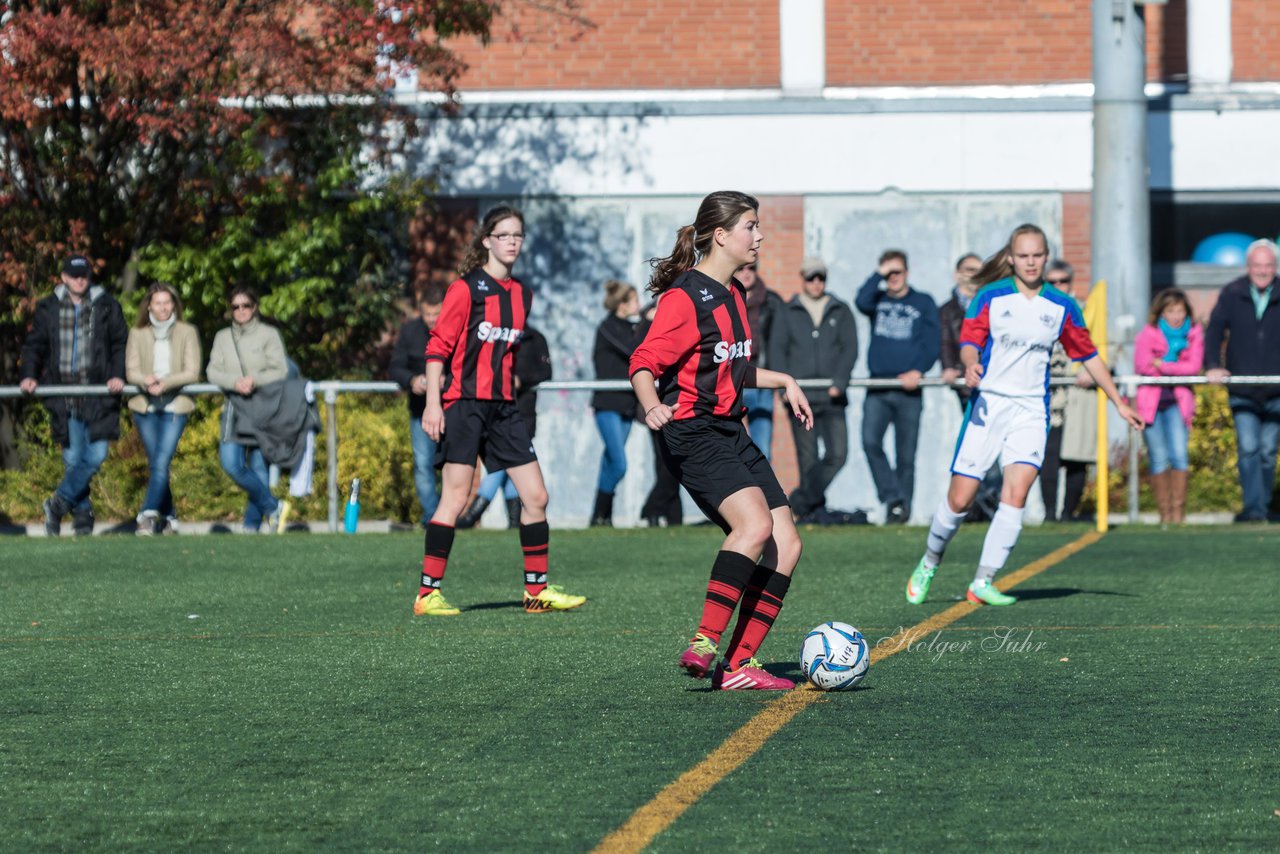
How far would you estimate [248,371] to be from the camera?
16203 mm

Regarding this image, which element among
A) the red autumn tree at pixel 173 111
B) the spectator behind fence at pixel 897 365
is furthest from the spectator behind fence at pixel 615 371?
the red autumn tree at pixel 173 111

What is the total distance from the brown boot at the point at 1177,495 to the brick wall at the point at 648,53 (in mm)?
7102

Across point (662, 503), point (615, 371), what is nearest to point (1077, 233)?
point (662, 503)

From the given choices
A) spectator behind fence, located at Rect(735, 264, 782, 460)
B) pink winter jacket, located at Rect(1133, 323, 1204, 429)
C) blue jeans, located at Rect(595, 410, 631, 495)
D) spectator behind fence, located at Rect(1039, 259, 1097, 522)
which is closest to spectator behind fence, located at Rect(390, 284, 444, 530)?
blue jeans, located at Rect(595, 410, 631, 495)

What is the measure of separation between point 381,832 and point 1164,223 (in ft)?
58.4

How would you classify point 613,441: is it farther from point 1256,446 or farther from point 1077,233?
point 1077,233

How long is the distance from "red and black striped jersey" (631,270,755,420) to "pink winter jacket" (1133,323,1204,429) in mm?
9470

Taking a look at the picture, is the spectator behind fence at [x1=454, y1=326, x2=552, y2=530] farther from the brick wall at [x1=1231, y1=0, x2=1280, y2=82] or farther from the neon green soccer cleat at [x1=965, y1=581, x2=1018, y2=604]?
the brick wall at [x1=1231, y1=0, x2=1280, y2=82]

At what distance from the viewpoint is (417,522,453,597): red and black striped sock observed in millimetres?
10031

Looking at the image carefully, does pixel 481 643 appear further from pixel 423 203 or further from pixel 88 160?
pixel 423 203

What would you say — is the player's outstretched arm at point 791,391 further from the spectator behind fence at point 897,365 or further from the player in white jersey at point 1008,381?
the spectator behind fence at point 897,365

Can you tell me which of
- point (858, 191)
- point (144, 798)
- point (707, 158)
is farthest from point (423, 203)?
point (144, 798)

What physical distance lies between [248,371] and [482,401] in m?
6.57

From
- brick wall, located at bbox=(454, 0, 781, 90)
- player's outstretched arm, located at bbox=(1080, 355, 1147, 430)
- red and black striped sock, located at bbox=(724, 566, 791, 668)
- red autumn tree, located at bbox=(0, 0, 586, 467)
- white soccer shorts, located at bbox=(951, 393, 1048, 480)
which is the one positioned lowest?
red and black striped sock, located at bbox=(724, 566, 791, 668)
